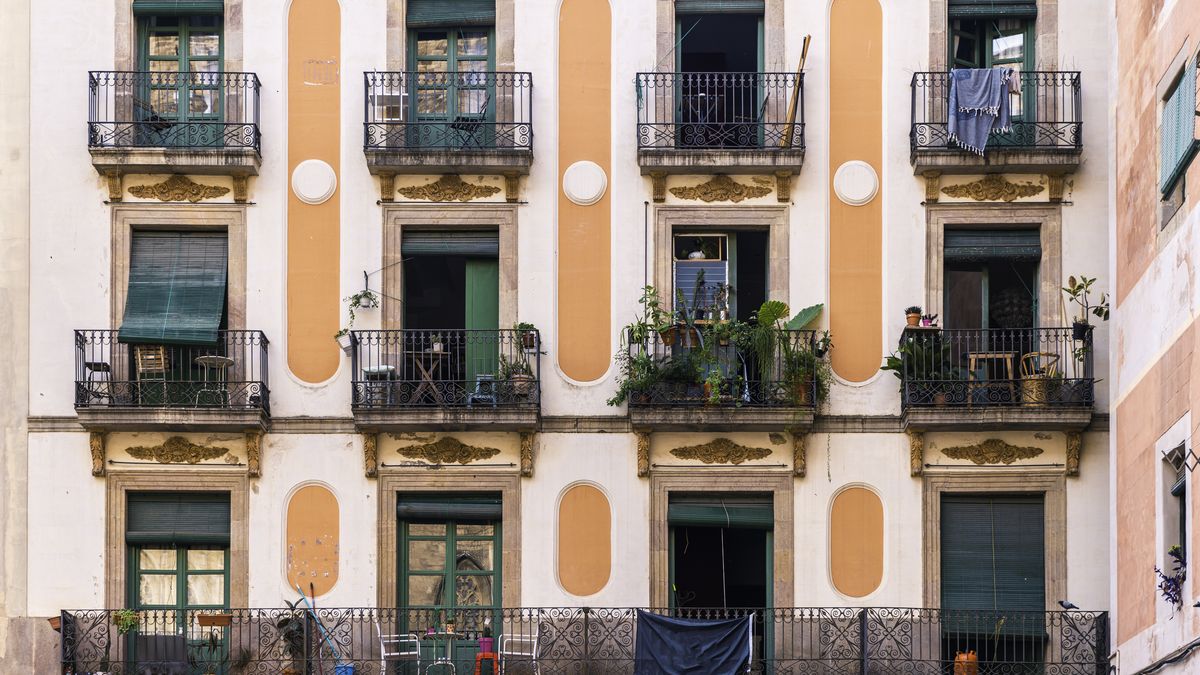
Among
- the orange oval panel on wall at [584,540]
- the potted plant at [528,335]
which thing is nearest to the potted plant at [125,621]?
the orange oval panel on wall at [584,540]

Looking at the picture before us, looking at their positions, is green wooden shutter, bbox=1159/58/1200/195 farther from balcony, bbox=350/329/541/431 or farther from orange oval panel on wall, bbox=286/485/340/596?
orange oval panel on wall, bbox=286/485/340/596

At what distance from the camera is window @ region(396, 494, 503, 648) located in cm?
2769

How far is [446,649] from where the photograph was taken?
89.4 ft

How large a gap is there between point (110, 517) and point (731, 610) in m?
7.54

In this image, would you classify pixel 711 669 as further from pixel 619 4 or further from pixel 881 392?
pixel 619 4

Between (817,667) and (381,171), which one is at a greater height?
(381,171)

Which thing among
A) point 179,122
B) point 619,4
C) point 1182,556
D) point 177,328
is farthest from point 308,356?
point 1182,556

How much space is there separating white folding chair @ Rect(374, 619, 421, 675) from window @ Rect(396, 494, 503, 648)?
1.83ft

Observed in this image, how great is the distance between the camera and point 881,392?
27703mm

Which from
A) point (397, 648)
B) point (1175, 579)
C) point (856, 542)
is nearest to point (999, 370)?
point (856, 542)

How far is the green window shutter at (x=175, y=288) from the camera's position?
2772cm

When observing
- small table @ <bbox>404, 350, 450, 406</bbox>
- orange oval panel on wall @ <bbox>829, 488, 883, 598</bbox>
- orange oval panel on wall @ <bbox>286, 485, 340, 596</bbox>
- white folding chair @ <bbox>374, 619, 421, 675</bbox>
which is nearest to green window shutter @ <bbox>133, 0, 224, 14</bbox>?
small table @ <bbox>404, 350, 450, 406</bbox>

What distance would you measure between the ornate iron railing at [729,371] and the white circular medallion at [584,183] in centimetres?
190

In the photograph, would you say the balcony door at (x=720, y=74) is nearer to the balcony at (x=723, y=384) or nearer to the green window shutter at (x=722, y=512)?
the balcony at (x=723, y=384)
